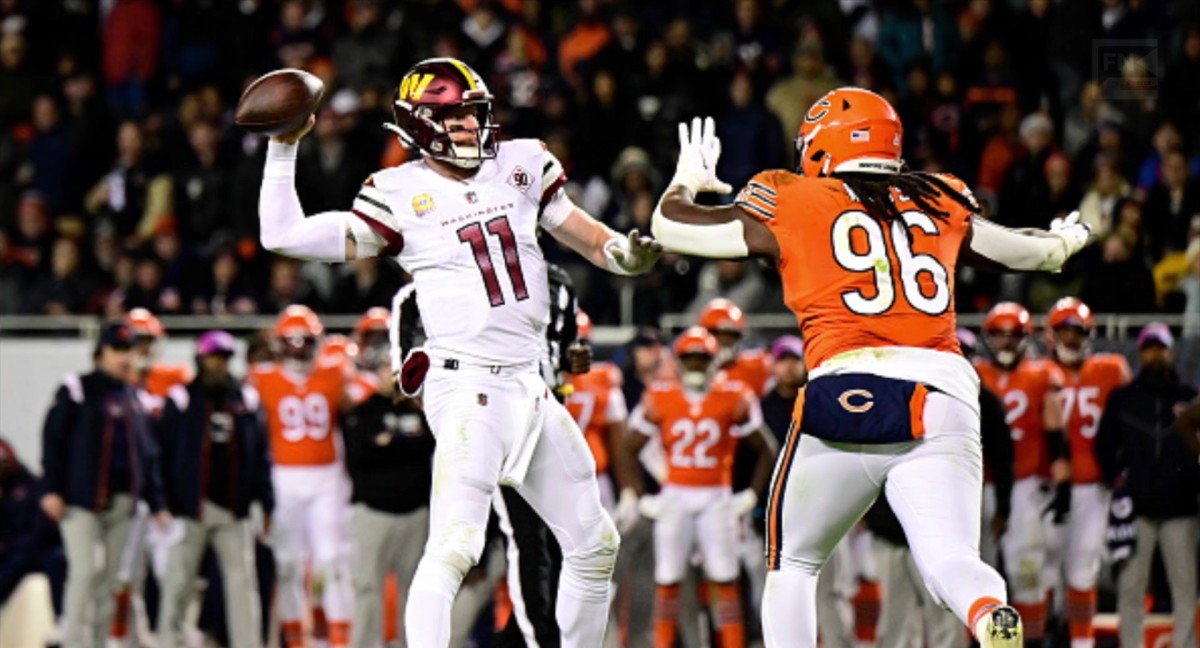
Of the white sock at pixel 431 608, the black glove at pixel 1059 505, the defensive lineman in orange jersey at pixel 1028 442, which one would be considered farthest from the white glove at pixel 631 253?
the black glove at pixel 1059 505

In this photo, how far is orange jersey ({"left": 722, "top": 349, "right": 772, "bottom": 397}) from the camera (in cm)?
1210

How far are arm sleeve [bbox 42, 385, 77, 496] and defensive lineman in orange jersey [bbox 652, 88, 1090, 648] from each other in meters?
5.91

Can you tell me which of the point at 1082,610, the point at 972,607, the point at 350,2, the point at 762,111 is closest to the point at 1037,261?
the point at 972,607

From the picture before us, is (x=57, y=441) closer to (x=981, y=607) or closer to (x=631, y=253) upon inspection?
(x=631, y=253)

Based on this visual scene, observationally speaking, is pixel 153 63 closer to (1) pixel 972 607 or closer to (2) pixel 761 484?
(2) pixel 761 484

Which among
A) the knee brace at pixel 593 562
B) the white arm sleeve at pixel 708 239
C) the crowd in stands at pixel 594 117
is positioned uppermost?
the crowd in stands at pixel 594 117

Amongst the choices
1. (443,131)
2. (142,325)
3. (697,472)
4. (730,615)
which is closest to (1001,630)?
(443,131)

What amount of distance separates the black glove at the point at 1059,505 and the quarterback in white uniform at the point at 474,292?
4.74 m

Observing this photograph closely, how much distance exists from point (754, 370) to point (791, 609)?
603cm

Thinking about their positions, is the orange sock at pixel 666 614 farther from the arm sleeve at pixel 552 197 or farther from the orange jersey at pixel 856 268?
the orange jersey at pixel 856 268

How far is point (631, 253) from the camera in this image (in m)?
6.94

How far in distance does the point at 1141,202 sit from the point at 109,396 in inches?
231

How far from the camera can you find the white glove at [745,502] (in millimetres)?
11117

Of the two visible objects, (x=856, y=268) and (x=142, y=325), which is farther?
(x=142, y=325)
